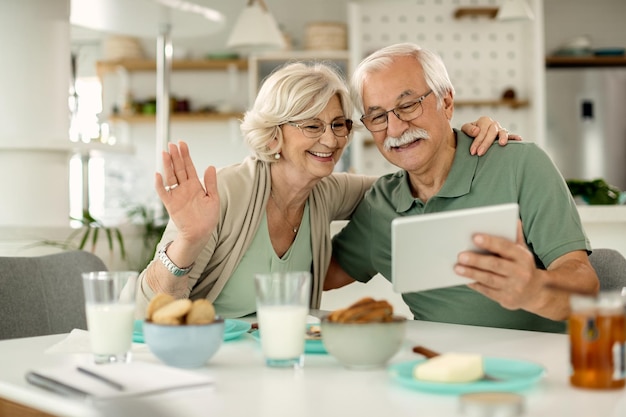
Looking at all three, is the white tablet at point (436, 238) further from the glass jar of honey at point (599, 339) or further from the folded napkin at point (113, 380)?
the folded napkin at point (113, 380)

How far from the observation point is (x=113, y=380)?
3.63 ft

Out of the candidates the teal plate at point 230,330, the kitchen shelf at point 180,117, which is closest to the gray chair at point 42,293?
the teal plate at point 230,330

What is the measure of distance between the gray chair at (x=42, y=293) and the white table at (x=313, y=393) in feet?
1.89

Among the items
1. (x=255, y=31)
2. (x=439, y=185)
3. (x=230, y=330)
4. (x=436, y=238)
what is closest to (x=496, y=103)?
(x=255, y=31)

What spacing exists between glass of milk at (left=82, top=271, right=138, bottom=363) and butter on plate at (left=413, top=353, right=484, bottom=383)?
1.57 ft

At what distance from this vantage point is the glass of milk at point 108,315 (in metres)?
1.29

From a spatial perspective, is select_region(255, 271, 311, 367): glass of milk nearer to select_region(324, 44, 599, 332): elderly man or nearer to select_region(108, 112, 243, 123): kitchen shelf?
select_region(324, 44, 599, 332): elderly man

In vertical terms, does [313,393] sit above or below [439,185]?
below

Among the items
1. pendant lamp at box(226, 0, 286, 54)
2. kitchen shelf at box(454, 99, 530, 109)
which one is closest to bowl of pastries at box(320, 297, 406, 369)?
pendant lamp at box(226, 0, 286, 54)

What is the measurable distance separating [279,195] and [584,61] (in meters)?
5.60

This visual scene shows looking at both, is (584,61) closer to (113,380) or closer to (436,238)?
(436,238)

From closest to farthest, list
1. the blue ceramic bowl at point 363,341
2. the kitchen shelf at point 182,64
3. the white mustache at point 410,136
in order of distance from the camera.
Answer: the blue ceramic bowl at point 363,341 → the white mustache at point 410,136 → the kitchen shelf at point 182,64

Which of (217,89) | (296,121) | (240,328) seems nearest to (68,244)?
(296,121)

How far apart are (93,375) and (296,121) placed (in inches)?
46.0
